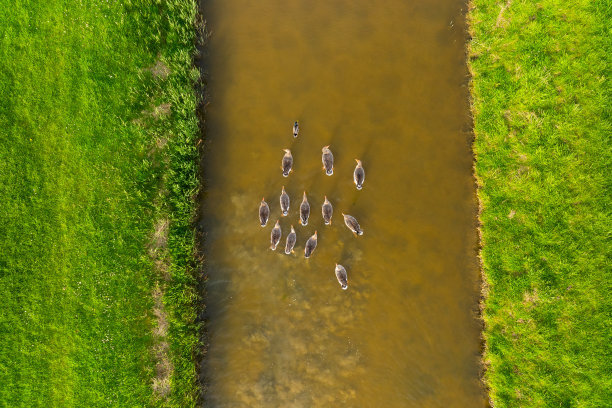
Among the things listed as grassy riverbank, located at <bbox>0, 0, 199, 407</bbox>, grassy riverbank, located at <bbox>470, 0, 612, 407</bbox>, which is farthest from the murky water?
grassy riverbank, located at <bbox>0, 0, 199, 407</bbox>

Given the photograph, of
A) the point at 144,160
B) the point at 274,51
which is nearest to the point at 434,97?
the point at 274,51

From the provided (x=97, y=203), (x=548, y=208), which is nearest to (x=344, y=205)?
(x=548, y=208)

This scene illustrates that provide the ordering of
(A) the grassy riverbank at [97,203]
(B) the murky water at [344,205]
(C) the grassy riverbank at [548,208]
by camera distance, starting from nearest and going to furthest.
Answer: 1. (C) the grassy riverbank at [548,208]
2. (A) the grassy riverbank at [97,203]
3. (B) the murky water at [344,205]

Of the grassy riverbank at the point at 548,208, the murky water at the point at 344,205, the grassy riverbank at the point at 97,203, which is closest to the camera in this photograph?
the grassy riverbank at the point at 548,208

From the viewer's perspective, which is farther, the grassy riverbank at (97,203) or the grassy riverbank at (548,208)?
the grassy riverbank at (97,203)

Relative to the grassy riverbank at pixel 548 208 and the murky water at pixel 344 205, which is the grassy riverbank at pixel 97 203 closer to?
the murky water at pixel 344 205

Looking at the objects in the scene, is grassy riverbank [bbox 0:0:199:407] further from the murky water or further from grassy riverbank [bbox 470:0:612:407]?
grassy riverbank [bbox 470:0:612:407]

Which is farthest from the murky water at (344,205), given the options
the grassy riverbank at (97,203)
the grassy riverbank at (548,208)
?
the grassy riverbank at (97,203)

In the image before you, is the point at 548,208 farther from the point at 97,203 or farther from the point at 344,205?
the point at 97,203
